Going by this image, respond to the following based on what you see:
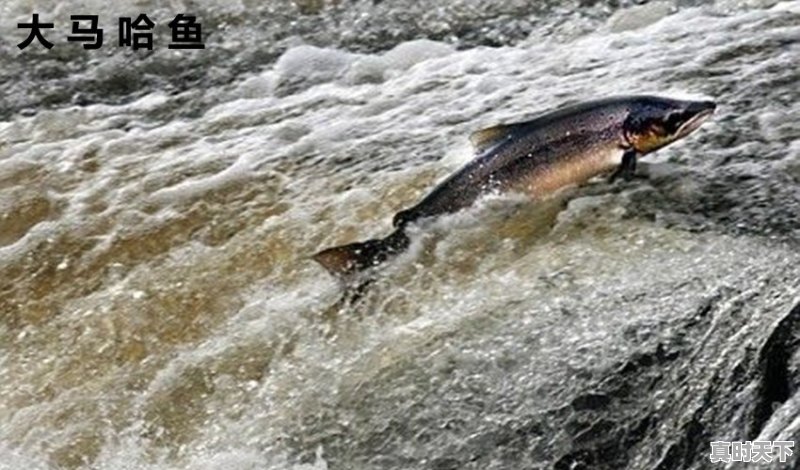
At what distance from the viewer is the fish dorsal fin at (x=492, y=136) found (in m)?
3.76

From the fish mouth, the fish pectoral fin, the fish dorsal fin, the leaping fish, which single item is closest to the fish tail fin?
the leaping fish

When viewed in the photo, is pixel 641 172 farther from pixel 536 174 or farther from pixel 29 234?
pixel 29 234

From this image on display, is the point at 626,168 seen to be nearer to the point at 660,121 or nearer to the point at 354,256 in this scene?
the point at 660,121

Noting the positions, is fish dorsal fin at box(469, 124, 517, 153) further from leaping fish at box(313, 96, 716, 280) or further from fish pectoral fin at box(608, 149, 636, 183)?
fish pectoral fin at box(608, 149, 636, 183)

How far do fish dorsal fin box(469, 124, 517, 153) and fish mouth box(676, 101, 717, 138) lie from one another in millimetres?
430

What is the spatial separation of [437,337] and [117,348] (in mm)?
776

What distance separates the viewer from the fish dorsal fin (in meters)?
3.76

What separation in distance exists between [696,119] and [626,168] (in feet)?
0.72

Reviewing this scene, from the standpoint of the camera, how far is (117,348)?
3588 mm

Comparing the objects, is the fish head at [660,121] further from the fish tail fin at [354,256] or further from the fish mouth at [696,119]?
the fish tail fin at [354,256]

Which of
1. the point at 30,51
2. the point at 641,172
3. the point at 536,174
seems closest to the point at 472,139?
the point at 536,174

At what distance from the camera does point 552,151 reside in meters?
3.74

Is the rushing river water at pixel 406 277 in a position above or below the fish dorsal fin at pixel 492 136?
below

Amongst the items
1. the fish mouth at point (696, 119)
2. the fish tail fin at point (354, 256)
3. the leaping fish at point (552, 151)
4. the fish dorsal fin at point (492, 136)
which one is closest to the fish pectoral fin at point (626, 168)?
the leaping fish at point (552, 151)
